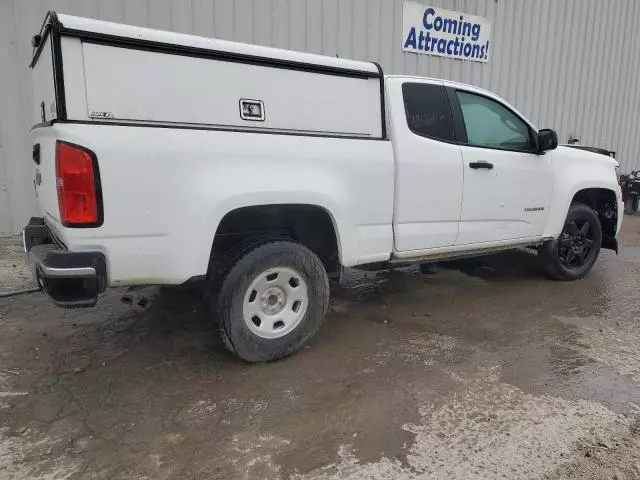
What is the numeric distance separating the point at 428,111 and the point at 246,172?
1777 mm

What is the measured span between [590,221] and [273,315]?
3.90 meters

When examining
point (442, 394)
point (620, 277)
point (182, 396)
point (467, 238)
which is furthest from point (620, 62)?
point (182, 396)

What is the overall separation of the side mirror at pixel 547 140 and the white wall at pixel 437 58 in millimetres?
3775

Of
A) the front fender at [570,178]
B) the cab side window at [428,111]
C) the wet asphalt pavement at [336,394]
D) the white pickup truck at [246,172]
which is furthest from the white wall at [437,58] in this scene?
the front fender at [570,178]

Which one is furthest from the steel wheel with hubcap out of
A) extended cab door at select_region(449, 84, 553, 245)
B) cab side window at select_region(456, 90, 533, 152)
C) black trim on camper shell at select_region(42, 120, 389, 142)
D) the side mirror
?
the side mirror

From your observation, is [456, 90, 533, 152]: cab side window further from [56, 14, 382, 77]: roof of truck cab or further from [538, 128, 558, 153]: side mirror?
[56, 14, 382, 77]: roof of truck cab

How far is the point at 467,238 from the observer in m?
4.27

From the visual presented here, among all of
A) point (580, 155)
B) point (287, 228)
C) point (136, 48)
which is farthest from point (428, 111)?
point (136, 48)

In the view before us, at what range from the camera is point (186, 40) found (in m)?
2.73

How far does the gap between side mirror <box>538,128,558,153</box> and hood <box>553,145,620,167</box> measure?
0.30m

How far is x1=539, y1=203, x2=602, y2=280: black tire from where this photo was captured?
518 cm

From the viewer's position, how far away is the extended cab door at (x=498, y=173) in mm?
4184

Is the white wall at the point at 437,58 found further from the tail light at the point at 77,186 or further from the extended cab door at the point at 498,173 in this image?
the tail light at the point at 77,186

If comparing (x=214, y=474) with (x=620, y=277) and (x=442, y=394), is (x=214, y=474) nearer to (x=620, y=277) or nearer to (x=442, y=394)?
(x=442, y=394)
